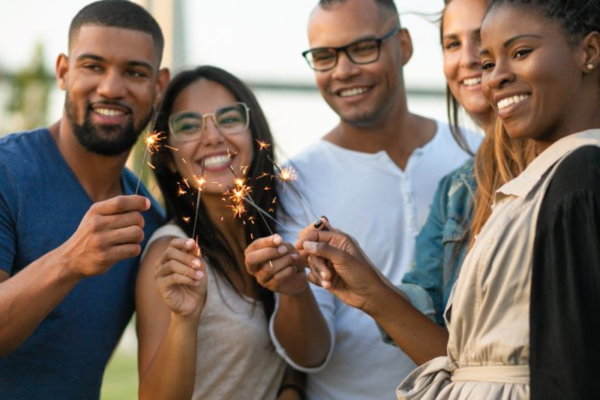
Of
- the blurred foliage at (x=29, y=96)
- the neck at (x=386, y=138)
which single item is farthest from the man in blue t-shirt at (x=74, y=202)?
the blurred foliage at (x=29, y=96)

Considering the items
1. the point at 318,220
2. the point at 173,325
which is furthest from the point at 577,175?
the point at 173,325

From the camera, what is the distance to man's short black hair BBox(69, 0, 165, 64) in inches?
181

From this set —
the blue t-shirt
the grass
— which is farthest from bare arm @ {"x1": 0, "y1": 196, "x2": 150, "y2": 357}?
the grass

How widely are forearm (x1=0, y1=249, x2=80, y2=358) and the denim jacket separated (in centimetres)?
151

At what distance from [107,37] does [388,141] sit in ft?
5.35

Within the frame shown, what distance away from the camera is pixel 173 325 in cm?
Answer: 384

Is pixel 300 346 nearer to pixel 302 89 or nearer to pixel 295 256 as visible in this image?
pixel 295 256

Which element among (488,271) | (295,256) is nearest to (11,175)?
(295,256)

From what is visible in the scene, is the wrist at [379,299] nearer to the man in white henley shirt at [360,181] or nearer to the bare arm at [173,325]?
the man in white henley shirt at [360,181]

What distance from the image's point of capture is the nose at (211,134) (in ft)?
14.3

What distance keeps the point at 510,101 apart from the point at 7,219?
2.44 m

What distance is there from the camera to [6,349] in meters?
3.86

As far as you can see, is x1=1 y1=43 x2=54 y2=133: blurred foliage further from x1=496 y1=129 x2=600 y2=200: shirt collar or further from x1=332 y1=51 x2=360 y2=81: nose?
x1=496 y1=129 x2=600 y2=200: shirt collar

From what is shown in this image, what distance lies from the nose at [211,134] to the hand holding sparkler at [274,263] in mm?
833
